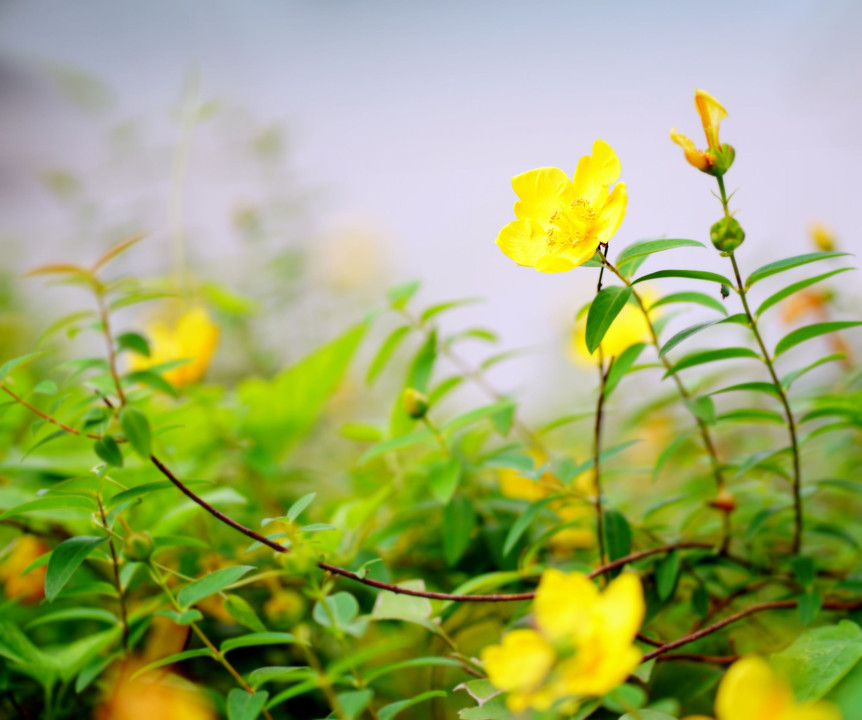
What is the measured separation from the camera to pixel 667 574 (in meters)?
0.41

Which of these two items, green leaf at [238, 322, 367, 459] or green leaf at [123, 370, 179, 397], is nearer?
A: green leaf at [123, 370, 179, 397]

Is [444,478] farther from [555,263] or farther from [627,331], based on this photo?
[627,331]

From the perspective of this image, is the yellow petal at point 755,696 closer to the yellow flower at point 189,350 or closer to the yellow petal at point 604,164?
the yellow petal at point 604,164

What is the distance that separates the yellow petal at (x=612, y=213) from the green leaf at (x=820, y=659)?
230 millimetres

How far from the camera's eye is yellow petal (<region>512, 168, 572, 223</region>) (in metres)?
0.36

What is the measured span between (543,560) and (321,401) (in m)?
0.33

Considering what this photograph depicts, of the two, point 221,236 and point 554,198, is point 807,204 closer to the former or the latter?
point 221,236

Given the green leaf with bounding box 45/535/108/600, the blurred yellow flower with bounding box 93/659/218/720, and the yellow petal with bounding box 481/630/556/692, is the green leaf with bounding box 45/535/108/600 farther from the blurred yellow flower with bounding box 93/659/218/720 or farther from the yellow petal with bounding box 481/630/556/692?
the yellow petal with bounding box 481/630/556/692

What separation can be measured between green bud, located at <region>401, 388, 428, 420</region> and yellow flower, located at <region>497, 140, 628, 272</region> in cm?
15

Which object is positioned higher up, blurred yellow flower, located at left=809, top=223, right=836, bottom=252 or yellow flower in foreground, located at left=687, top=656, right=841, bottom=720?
blurred yellow flower, located at left=809, top=223, right=836, bottom=252

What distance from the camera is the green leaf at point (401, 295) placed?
0.56 meters

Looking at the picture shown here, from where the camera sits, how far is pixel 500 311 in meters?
1.70

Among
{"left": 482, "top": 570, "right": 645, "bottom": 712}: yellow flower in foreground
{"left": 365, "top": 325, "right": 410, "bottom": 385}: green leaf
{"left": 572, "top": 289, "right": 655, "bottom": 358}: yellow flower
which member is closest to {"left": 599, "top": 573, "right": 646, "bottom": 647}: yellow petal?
{"left": 482, "top": 570, "right": 645, "bottom": 712}: yellow flower in foreground

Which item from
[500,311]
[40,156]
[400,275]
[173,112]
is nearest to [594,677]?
[173,112]
